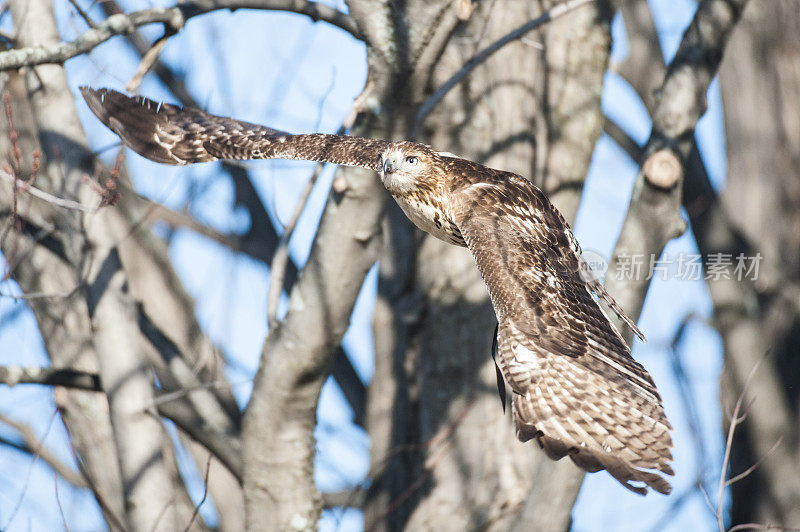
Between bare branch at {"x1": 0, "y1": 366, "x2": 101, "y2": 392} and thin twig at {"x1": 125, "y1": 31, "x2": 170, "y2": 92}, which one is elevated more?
thin twig at {"x1": 125, "y1": 31, "x2": 170, "y2": 92}

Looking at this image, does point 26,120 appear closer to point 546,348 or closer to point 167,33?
point 167,33

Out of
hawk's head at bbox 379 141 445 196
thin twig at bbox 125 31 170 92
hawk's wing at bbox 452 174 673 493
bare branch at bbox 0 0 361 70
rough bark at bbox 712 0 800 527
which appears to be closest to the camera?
hawk's wing at bbox 452 174 673 493

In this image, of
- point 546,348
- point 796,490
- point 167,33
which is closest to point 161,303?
point 167,33

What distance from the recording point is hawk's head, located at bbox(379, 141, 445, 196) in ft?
13.1

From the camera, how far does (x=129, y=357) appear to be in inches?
180

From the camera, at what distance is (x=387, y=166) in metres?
3.96

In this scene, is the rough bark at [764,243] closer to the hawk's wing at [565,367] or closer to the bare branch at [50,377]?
the hawk's wing at [565,367]

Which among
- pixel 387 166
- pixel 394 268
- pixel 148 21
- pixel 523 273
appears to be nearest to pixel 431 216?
pixel 387 166

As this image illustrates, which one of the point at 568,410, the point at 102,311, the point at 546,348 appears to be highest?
the point at 102,311

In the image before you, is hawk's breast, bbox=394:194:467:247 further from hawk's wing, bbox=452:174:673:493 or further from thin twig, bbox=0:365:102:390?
thin twig, bbox=0:365:102:390

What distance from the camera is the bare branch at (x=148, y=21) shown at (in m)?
3.49

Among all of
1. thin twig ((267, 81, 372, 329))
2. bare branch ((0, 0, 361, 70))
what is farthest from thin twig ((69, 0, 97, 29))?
thin twig ((267, 81, 372, 329))

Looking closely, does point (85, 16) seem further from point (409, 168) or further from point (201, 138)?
point (409, 168)

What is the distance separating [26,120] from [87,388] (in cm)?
153
